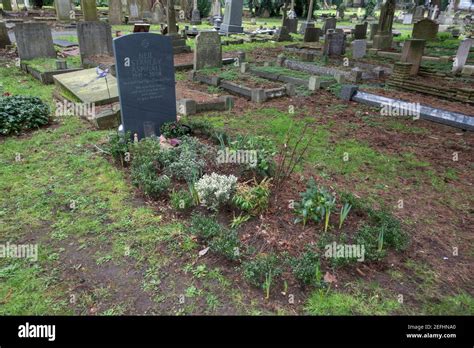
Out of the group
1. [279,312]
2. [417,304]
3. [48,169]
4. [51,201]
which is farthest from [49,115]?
[417,304]

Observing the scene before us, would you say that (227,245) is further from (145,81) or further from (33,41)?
(33,41)

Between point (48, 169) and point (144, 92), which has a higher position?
point (144, 92)

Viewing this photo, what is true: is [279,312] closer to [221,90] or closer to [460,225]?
[460,225]

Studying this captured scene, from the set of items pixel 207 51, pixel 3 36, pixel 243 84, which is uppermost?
pixel 3 36

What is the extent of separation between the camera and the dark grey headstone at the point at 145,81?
555cm

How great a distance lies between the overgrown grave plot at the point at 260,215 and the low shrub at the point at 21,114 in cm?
235

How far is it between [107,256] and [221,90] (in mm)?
6790

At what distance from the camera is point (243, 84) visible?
975cm

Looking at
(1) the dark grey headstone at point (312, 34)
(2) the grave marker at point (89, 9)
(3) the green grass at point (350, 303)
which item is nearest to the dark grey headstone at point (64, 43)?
(2) the grave marker at point (89, 9)

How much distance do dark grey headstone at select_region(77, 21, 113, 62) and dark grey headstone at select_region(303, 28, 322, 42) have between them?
1103cm

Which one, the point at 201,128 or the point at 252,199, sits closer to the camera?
the point at 252,199

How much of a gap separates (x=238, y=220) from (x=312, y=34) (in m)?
18.2

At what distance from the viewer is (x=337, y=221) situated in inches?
161

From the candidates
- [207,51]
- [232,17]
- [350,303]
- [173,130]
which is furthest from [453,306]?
[232,17]
